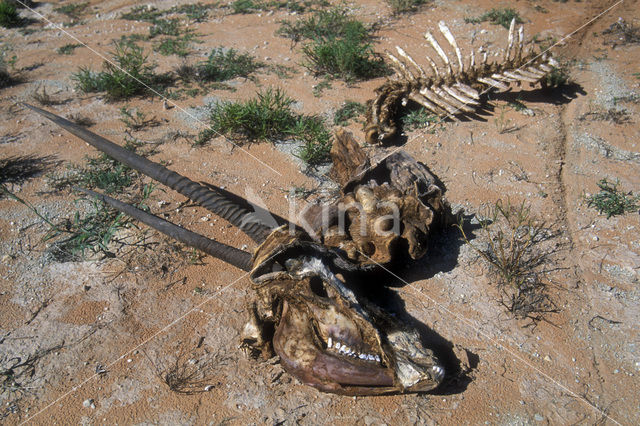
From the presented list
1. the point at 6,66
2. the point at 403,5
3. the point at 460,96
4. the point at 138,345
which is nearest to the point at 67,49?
the point at 6,66

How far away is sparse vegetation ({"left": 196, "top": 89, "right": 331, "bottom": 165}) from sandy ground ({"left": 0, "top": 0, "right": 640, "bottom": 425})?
0.60 feet

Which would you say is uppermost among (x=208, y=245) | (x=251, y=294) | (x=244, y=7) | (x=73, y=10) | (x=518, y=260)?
(x=244, y=7)

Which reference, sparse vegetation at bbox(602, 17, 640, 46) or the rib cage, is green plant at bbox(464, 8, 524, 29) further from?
the rib cage

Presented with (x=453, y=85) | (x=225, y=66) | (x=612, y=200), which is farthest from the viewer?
(x=225, y=66)

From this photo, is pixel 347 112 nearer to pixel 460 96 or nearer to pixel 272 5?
pixel 460 96

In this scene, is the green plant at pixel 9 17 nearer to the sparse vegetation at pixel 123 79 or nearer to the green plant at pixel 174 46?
the sparse vegetation at pixel 123 79

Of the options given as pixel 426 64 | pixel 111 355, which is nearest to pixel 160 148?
pixel 111 355

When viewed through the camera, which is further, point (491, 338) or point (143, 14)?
point (143, 14)

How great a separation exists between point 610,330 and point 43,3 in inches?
439

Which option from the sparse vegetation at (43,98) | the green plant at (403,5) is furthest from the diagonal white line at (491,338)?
the green plant at (403,5)

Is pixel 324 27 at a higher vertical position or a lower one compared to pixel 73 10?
higher

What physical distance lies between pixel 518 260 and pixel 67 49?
7.68m

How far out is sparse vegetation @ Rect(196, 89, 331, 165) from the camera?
18.5ft

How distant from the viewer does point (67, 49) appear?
7.73 m
